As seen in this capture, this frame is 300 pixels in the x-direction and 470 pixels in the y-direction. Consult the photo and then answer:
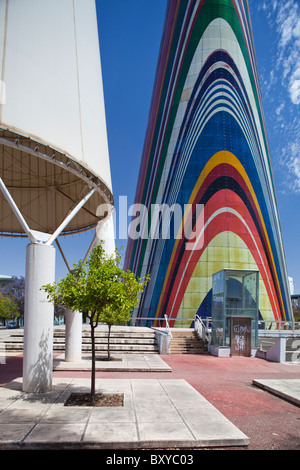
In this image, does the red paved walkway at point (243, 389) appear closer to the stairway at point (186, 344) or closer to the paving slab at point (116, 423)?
the paving slab at point (116, 423)

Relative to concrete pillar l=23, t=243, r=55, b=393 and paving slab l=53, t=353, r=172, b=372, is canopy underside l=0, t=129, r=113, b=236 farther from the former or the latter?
paving slab l=53, t=353, r=172, b=372

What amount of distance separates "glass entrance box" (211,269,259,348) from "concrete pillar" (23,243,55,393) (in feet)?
45.7

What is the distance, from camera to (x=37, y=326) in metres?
9.68

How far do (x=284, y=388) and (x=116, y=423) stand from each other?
6623 millimetres

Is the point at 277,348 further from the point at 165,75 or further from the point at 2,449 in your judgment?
the point at 165,75

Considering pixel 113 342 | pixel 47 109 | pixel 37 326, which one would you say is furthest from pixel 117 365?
pixel 47 109

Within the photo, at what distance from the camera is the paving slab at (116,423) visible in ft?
20.8

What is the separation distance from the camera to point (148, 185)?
46875 millimetres

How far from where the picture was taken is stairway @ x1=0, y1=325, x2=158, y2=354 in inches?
794

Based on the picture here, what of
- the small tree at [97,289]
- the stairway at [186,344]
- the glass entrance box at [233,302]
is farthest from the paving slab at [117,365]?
the glass entrance box at [233,302]

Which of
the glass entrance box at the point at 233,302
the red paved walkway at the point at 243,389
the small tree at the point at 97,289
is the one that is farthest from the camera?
the glass entrance box at the point at 233,302

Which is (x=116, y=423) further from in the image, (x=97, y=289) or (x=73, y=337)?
(x=73, y=337)

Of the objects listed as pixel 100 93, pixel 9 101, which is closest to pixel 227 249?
pixel 100 93

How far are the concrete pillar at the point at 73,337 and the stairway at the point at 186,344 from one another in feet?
24.6
